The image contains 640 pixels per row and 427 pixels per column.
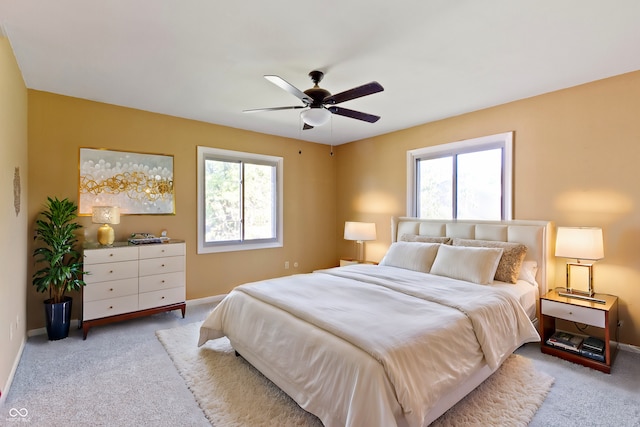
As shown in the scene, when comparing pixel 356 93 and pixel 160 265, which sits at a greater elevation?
pixel 356 93

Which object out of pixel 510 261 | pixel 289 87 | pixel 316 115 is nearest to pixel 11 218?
pixel 289 87

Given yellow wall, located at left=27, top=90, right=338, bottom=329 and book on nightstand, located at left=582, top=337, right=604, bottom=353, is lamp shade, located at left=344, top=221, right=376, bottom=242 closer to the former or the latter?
yellow wall, located at left=27, top=90, right=338, bottom=329

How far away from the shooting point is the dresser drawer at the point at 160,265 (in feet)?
11.8

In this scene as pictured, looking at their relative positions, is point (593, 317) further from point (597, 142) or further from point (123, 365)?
point (123, 365)

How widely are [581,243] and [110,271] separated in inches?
186

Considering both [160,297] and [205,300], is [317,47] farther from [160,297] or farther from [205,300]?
[205,300]

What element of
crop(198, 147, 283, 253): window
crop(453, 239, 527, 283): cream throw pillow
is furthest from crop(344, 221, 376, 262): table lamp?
crop(453, 239, 527, 283): cream throw pillow

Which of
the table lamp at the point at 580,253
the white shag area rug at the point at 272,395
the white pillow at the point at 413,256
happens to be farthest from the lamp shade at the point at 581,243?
the white pillow at the point at 413,256

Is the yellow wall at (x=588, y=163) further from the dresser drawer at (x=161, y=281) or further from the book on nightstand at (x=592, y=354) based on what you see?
the dresser drawer at (x=161, y=281)

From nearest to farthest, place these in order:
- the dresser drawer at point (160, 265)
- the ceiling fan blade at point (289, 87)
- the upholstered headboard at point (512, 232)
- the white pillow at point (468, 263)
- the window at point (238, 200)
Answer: the ceiling fan blade at point (289, 87)
the white pillow at point (468, 263)
the upholstered headboard at point (512, 232)
the dresser drawer at point (160, 265)
the window at point (238, 200)

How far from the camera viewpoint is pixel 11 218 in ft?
8.02

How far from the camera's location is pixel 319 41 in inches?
92.7

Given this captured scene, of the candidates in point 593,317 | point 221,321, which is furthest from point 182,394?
point 593,317

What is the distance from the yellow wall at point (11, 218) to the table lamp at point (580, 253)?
458 cm
